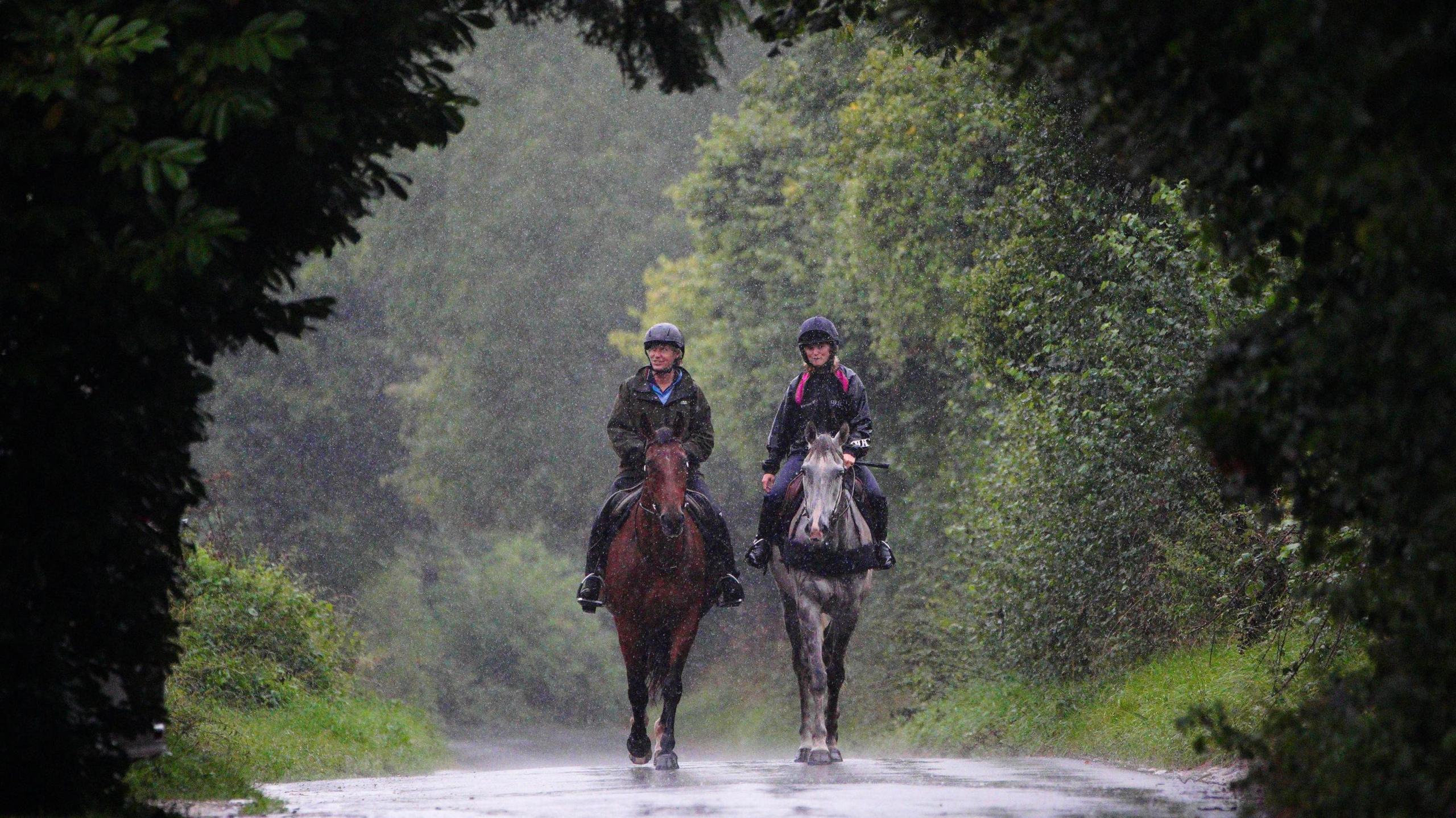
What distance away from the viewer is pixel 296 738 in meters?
20.3

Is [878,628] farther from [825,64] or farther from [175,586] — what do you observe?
[175,586]

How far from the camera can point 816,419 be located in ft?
57.8

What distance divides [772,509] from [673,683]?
1.91m

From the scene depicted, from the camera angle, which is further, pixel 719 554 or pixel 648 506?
pixel 719 554

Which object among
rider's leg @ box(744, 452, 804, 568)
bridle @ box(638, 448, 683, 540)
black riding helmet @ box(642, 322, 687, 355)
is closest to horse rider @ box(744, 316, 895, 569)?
rider's leg @ box(744, 452, 804, 568)

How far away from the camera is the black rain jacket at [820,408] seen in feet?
57.7

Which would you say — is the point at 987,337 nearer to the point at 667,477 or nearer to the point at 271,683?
the point at 667,477

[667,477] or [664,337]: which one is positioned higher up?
[664,337]

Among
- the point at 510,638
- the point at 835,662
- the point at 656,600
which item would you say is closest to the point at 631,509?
the point at 656,600

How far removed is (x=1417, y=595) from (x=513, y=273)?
48198 millimetres

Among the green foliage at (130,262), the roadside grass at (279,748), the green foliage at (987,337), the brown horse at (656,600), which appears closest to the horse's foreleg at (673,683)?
the brown horse at (656,600)

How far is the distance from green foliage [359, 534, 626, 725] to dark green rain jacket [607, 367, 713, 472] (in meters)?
36.0

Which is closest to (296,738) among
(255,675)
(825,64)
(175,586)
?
(255,675)

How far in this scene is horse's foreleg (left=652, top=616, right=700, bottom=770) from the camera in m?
16.2
